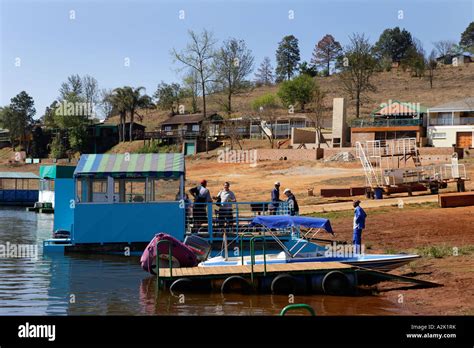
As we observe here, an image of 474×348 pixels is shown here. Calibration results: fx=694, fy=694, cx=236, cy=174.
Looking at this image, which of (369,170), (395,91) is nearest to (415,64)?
(395,91)

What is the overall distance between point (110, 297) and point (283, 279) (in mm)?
4403

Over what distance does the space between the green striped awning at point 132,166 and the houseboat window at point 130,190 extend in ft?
0.83

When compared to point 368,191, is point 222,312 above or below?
below

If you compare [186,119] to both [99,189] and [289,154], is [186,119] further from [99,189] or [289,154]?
[99,189]

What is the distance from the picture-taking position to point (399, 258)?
59.1ft

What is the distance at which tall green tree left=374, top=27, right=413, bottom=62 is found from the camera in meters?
155

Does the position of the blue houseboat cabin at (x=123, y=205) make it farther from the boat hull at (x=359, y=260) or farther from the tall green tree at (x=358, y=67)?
the tall green tree at (x=358, y=67)

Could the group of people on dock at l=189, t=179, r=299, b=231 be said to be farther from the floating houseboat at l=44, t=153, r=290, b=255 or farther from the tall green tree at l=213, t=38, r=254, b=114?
the tall green tree at l=213, t=38, r=254, b=114

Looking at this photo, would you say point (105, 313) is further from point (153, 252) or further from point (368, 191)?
point (368, 191)

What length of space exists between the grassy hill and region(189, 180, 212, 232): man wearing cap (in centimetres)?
7082

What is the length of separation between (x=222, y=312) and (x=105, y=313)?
2.65m

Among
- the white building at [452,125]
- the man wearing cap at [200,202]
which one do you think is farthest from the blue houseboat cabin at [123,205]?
the white building at [452,125]

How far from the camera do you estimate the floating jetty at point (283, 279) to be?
17.1 meters
